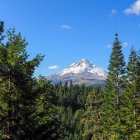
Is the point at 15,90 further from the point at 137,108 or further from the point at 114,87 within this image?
the point at 114,87

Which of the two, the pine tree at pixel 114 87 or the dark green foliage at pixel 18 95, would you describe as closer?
the dark green foliage at pixel 18 95

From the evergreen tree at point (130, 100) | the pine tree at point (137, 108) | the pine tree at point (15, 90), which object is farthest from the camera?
the evergreen tree at point (130, 100)

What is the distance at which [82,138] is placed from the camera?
60.9m

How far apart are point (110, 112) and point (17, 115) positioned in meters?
22.2

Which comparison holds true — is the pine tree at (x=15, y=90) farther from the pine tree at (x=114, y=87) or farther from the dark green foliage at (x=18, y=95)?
the pine tree at (x=114, y=87)

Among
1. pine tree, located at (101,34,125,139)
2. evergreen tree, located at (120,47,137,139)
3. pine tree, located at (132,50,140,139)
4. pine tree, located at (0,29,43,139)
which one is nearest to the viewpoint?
pine tree, located at (0,29,43,139)

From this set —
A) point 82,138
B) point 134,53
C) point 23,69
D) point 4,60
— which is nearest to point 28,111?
point 23,69

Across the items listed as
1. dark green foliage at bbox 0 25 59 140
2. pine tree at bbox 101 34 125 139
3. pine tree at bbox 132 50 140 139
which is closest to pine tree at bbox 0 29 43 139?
dark green foliage at bbox 0 25 59 140

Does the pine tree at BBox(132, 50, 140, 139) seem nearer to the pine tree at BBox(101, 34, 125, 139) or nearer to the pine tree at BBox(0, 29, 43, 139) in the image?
the pine tree at BBox(101, 34, 125, 139)

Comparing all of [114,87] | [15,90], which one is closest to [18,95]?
[15,90]

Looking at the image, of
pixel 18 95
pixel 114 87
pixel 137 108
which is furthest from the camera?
pixel 114 87

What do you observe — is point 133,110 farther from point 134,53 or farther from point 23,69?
point 23,69

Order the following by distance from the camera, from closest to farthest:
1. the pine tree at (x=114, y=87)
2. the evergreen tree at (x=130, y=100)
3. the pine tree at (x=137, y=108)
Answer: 1. the pine tree at (x=137, y=108)
2. the evergreen tree at (x=130, y=100)
3. the pine tree at (x=114, y=87)

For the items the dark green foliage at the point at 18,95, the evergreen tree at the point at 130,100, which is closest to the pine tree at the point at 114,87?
A: the evergreen tree at the point at 130,100
